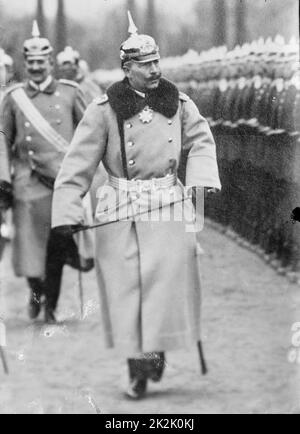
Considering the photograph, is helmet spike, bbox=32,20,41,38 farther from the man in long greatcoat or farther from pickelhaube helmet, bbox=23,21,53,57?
the man in long greatcoat

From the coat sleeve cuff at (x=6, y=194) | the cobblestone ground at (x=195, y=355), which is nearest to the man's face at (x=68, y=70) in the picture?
the coat sleeve cuff at (x=6, y=194)

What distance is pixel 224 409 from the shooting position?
17.4 ft

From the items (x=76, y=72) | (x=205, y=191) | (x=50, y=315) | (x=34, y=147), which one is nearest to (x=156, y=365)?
(x=50, y=315)

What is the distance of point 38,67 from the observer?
5266mm

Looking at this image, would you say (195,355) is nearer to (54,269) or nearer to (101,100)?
(54,269)

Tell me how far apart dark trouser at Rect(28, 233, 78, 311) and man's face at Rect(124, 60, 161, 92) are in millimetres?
815

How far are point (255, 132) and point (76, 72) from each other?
881mm

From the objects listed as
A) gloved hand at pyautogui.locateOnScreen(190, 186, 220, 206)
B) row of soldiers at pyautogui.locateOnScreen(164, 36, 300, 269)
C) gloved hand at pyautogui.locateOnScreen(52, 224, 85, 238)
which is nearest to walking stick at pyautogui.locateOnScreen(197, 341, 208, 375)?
row of soldiers at pyautogui.locateOnScreen(164, 36, 300, 269)

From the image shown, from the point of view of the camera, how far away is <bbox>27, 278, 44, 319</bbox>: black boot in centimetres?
535

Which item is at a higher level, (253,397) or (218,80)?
(218,80)

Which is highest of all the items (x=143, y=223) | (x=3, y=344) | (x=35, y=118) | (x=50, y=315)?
(x=35, y=118)

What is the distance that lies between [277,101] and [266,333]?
3.56 ft

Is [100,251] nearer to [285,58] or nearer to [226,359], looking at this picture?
[226,359]

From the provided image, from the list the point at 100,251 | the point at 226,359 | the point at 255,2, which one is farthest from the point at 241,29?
the point at 226,359
